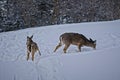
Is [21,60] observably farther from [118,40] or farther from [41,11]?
[41,11]

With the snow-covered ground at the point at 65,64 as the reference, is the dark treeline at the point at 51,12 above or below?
above

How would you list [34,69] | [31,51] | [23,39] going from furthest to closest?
1. [23,39]
2. [31,51]
3. [34,69]

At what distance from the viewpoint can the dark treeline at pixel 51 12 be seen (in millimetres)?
26297

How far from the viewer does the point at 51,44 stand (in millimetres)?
14555

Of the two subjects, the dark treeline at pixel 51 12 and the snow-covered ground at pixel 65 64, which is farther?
the dark treeline at pixel 51 12

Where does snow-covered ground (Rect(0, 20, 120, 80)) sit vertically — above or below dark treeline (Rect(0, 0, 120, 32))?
below

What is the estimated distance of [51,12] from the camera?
2762 cm

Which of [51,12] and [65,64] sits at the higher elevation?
[51,12]

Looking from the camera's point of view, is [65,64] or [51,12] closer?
[65,64]

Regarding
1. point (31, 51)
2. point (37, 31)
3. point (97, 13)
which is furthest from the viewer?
point (97, 13)

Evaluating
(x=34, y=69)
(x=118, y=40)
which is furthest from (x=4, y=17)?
(x=34, y=69)

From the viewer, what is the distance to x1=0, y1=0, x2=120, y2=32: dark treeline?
1035 inches

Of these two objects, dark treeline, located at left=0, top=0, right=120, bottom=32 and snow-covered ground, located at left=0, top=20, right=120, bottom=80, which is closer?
snow-covered ground, located at left=0, top=20, right=120, bottom=80

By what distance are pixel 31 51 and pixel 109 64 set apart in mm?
3735
